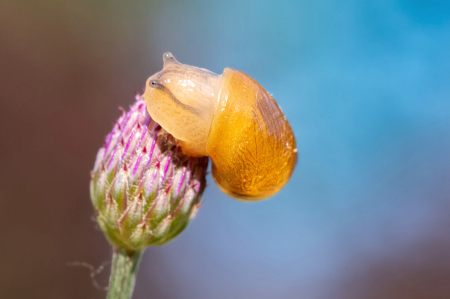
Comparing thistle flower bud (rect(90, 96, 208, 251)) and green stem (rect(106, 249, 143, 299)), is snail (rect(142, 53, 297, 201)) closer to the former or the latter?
thistle flower bud (rect(90, 96, 208, 251))

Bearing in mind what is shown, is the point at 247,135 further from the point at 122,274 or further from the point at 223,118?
the point at 122,274

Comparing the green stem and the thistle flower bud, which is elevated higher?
the thistle flower bud

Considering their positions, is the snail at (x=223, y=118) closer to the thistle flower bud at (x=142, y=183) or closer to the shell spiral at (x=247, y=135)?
Result: the shell spiral at (x=247, y=135)

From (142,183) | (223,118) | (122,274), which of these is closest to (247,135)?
(223,118)

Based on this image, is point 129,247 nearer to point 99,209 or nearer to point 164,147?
point 99,209

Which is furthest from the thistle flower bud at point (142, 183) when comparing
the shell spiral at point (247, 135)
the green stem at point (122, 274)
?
the shell spiral at point (247, 135)

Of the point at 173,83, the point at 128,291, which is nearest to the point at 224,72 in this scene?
the point at 173,83

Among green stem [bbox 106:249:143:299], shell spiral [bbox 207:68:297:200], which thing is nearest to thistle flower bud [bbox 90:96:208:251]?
green stem [bbox 106:249:143:299]

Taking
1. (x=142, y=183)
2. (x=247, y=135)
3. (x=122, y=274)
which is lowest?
(x=122, y=274)
